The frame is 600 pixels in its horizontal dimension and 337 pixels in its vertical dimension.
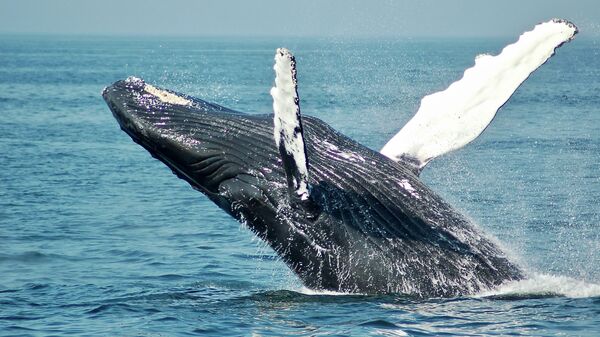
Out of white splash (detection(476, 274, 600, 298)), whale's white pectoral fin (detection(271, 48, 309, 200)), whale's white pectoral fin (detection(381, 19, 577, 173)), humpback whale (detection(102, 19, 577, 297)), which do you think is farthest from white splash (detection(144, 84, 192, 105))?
white splash (detection(476, 274, 600, 298))

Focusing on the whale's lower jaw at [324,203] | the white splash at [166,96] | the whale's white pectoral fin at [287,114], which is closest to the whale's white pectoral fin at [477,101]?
the whale's lower jaw at [324,203]

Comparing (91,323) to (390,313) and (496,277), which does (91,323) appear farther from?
(496,277)

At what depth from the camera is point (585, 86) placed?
5456 cm

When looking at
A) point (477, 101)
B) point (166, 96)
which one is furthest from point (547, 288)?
point (166, 96)

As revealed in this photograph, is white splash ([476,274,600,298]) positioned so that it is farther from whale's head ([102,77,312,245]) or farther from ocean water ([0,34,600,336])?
whale's head ([102,77,312,245])

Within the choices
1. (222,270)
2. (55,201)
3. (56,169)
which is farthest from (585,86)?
(222,270)

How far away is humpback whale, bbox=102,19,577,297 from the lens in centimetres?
902

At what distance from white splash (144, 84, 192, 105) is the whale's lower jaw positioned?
1 cm

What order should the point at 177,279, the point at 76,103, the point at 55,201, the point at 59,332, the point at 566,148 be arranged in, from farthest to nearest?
the point at 76,103
the point at 566,148
the point at 55,201
the point at 177,279
the point at 59,332

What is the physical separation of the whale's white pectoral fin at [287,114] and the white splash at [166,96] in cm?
134

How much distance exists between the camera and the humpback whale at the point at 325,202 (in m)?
9.02

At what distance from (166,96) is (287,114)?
1.50 m

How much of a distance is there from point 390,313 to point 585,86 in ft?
156

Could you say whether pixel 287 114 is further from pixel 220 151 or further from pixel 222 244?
pixel 222 244
